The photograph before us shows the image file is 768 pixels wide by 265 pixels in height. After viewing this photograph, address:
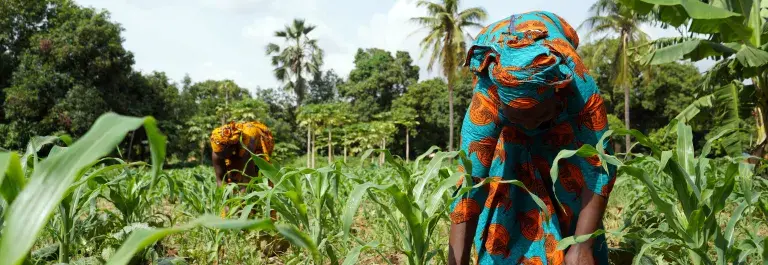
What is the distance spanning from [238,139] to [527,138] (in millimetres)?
2663

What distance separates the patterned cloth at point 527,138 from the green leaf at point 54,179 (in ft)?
2.93

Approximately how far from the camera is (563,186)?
170 centimetres

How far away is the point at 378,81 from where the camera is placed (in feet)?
115

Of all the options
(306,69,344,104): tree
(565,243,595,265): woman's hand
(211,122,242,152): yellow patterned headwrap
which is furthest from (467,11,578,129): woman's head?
(306,69,344,104): tree

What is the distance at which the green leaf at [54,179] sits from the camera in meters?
0.62

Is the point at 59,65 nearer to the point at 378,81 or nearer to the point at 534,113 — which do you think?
the point at 378,81

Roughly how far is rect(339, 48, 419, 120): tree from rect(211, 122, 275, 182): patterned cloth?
29430mm

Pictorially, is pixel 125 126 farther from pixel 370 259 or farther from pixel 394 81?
pixel 394 81

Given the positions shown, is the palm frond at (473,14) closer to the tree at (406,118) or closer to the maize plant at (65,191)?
the tree at (406,118)

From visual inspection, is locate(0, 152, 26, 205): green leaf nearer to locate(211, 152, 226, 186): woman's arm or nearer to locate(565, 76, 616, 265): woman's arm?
locate(565, 76, 616, 265): woman's arm

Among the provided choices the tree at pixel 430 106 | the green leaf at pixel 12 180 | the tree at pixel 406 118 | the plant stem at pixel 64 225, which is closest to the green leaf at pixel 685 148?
the green leaf at pixel 12 180

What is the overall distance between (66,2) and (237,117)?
25.6 feet

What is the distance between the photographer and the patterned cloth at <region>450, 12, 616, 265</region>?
1313 mm

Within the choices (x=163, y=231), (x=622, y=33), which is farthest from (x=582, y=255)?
(x=622, y=33)
